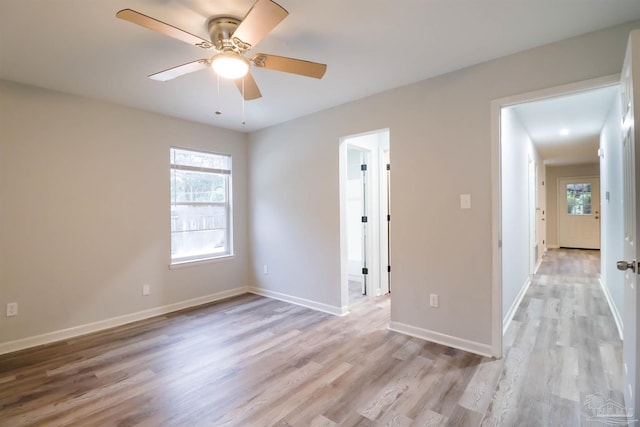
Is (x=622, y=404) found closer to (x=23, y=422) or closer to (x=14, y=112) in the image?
(x=23, y=422)

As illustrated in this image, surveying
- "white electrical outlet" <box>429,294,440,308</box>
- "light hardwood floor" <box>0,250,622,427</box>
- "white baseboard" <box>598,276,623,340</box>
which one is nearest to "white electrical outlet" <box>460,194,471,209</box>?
"white electrical outlet" <box>429,294,440,308</box>

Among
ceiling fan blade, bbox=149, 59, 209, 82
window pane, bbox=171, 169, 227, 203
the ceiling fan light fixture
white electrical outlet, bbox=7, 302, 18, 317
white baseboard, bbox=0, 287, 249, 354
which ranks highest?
ceiling fan blade, bbox=149, 59, 209, 82

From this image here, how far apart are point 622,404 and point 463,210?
5.19 ft

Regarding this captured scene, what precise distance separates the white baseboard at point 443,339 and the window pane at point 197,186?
295 centimetres

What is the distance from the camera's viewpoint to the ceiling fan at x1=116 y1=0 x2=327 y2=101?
1526 millimetres

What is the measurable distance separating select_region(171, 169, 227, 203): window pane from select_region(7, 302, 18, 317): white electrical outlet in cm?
180

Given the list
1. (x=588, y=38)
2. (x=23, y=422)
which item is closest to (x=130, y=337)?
(x=23, y=422)

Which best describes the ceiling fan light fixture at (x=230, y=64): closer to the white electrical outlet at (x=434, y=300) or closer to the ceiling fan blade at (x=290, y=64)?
the ceiling fan blade at (x=290, y=64)

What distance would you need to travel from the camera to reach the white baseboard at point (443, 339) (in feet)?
8.68

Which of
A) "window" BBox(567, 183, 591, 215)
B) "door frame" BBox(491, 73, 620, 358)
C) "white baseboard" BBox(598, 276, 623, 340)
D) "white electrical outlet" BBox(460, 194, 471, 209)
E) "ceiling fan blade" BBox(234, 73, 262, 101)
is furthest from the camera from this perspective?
"window" BBox(567, 183, 591, 215)

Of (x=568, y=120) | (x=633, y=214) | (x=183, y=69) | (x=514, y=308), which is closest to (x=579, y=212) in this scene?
(x=568, y=120)

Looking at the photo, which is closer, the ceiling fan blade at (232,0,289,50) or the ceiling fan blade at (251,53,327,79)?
the ceiling fan blade at (232,0,289,50)

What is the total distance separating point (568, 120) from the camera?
4.36 meters

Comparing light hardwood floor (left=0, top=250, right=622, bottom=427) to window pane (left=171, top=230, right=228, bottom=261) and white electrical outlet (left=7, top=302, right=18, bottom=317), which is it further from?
window pane (left=171, top=230, right=228, bottom=261)
